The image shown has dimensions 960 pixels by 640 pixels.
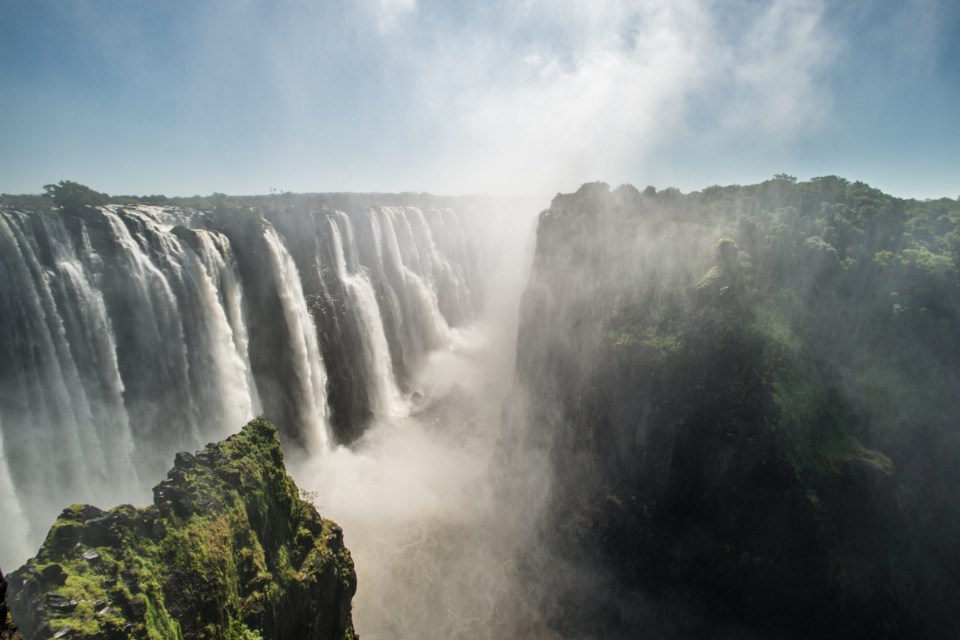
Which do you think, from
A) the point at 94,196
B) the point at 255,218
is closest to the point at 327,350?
the point at 255,218

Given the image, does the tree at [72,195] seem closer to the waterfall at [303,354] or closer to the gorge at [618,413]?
the gorge at [618,413]

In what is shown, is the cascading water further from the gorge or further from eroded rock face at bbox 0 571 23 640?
eroded rock face at bbox 0 571 23 640

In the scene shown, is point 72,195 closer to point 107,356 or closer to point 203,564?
point 107,356

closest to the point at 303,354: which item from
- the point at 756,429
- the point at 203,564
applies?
the point at 203,564

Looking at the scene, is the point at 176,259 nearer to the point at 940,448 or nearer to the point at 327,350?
the point at 327,350

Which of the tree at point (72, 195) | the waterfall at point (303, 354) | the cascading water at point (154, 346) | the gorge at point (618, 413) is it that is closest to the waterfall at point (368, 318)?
the cascading water at point (154, 346)
